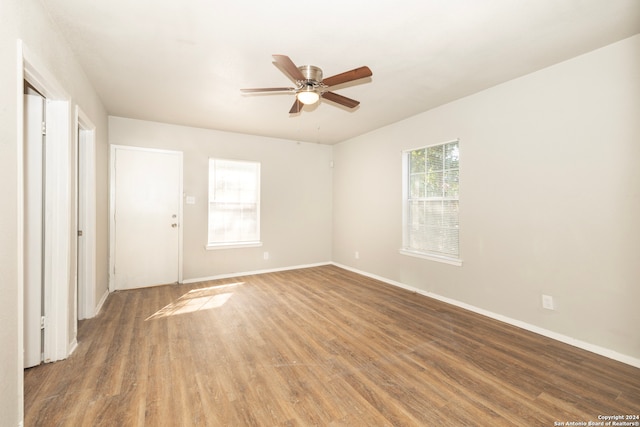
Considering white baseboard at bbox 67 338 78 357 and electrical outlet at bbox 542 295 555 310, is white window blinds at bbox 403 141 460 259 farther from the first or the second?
A: white baseboard at bbox 67 338 78 357

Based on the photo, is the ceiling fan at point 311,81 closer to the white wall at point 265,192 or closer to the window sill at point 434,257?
the window sill at point 434,257

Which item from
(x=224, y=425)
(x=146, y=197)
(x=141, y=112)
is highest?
(x=141, y=112)

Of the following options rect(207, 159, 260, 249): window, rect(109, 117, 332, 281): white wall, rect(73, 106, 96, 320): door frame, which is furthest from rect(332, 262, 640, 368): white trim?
rect(73, 106, 96, 320): door frame

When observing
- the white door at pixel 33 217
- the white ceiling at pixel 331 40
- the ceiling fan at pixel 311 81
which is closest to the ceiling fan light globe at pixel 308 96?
the ceiling fan at pixel 311 81

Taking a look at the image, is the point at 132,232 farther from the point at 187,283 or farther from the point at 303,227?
the point at 303,227

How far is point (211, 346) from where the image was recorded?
2547mm

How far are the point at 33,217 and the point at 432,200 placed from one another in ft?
13.7

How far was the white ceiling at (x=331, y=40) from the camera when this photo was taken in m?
1.91

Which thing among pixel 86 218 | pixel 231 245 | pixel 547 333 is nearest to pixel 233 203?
pixel 231 245

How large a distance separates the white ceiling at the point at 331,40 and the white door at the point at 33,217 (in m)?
0.73

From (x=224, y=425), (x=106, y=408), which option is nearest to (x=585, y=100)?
(x=224, y=425)

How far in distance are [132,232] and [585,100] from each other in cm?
565

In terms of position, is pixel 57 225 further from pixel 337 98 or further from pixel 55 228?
pixel 337 98

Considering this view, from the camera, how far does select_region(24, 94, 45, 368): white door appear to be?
2.08m
